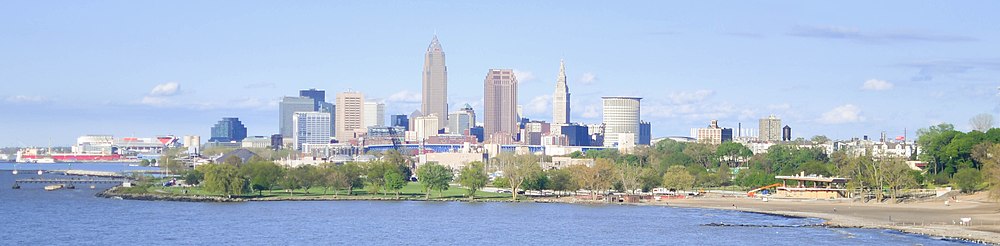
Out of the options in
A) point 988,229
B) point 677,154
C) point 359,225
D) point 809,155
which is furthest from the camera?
point 677,154

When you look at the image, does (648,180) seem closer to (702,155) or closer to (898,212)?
(898,212)

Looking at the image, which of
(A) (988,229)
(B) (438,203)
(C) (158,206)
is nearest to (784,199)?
(B) (438,203)

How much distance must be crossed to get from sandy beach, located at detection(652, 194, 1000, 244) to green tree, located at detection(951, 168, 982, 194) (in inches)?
77.7

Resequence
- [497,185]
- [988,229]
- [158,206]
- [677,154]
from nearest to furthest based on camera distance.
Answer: [988,229] → [158,206] → [497,185] → [677,154]

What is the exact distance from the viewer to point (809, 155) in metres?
161

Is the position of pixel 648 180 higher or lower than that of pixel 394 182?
higher

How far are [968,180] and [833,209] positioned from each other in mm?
15226

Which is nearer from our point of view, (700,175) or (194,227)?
(194,227)

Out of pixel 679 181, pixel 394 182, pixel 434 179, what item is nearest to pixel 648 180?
pixel 679 181

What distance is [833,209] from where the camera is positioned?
10062cm

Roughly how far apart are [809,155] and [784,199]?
44711mm

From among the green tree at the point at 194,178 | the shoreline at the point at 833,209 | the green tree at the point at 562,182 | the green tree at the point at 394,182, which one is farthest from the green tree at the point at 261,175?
the green tree at the point at 562,182

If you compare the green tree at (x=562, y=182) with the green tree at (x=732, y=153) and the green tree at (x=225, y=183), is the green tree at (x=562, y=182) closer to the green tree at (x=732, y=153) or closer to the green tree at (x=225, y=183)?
the green tree at (x=225, y=183)

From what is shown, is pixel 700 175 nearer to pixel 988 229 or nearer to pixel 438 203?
pixel 438 203
